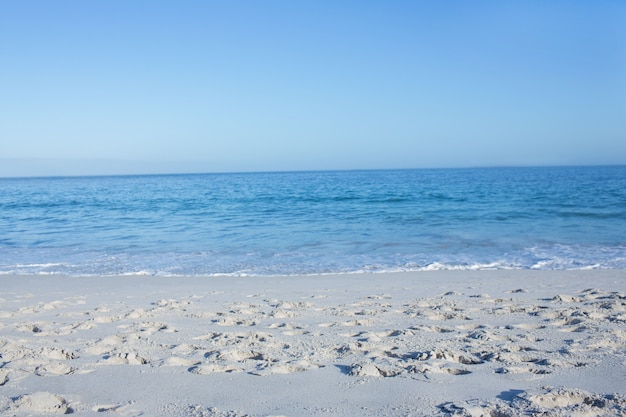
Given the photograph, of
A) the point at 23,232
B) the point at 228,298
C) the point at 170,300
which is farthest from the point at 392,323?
the point at 23,232

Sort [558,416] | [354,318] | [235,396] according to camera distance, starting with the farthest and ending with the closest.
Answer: [354,318] < [235,396] < [558,416]

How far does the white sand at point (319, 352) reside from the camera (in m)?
3.29

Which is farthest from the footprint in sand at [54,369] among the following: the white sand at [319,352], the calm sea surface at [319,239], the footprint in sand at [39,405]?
the calm sea surface at [319,239]

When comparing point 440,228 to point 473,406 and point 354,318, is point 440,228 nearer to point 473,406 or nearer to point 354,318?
point 354,318

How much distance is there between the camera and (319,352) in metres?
4.34

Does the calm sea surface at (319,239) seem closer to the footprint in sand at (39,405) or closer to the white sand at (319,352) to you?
the white sand at (319,352)

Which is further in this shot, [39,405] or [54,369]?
[54,369]

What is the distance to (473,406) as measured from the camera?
315 centimetres

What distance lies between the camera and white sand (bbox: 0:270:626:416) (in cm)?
329

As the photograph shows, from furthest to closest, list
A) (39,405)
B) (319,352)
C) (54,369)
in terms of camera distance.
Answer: (319,352) → (54,369) → (39,405)

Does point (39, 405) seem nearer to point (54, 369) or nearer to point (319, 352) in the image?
point (54, 369)

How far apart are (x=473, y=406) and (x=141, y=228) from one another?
51.8ft

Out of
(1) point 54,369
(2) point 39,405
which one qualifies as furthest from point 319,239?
(2) point 39,405

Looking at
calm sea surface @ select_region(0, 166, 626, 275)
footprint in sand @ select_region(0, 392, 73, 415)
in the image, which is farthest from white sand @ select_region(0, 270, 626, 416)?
calm sea surface @ select_region(0, 166, 626, 275)
